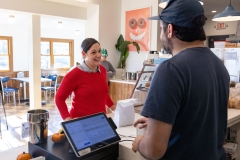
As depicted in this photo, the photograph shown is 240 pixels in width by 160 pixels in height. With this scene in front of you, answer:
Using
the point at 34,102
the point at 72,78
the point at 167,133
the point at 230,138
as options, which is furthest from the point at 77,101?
the point at 34,102

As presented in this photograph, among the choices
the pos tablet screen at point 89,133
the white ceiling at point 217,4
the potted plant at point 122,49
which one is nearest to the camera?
the pos tablet screen at point 89,133

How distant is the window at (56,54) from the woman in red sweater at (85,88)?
729 centimetres

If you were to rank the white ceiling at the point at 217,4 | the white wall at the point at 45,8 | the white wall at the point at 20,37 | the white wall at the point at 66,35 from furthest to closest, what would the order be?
the white wall at the point at 66,35, the white wall at the point at 20,37, the white ceiling at the point at 217,4, the white wall at the point at 45,8

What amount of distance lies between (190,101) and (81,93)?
3.94ft

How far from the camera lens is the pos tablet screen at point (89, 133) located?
1.09 meters

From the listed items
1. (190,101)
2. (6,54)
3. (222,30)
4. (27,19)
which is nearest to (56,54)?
(6,54)

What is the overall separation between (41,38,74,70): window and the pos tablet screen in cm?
813

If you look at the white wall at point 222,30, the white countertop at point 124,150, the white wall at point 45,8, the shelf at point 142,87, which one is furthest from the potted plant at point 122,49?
the white wall at point 222,30

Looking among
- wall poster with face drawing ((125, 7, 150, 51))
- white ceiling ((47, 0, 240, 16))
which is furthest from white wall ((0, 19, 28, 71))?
wall poster with face drawing ((125, 7, 150, 51))

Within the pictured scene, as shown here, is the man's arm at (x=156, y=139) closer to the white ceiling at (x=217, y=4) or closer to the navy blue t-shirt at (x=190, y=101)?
the navy blue t-shirt at (x=190, y=101)

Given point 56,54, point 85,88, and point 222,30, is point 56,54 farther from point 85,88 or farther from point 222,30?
point 85,88

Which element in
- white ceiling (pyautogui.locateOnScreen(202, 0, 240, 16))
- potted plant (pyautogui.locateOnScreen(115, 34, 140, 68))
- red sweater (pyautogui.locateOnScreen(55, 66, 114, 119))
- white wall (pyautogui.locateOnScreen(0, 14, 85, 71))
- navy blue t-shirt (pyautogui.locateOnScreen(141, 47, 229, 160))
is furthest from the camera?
white wall (pyautogui.locateOnScreen(0, 14, 85, 71))

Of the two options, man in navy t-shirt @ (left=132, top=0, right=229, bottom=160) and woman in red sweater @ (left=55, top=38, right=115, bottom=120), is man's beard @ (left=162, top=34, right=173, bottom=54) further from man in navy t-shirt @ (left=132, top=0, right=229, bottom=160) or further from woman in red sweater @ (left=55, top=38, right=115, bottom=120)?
woman in red sweater @ (left=55, top=38, right=115, bottom=120)

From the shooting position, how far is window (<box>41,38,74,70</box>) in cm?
892
